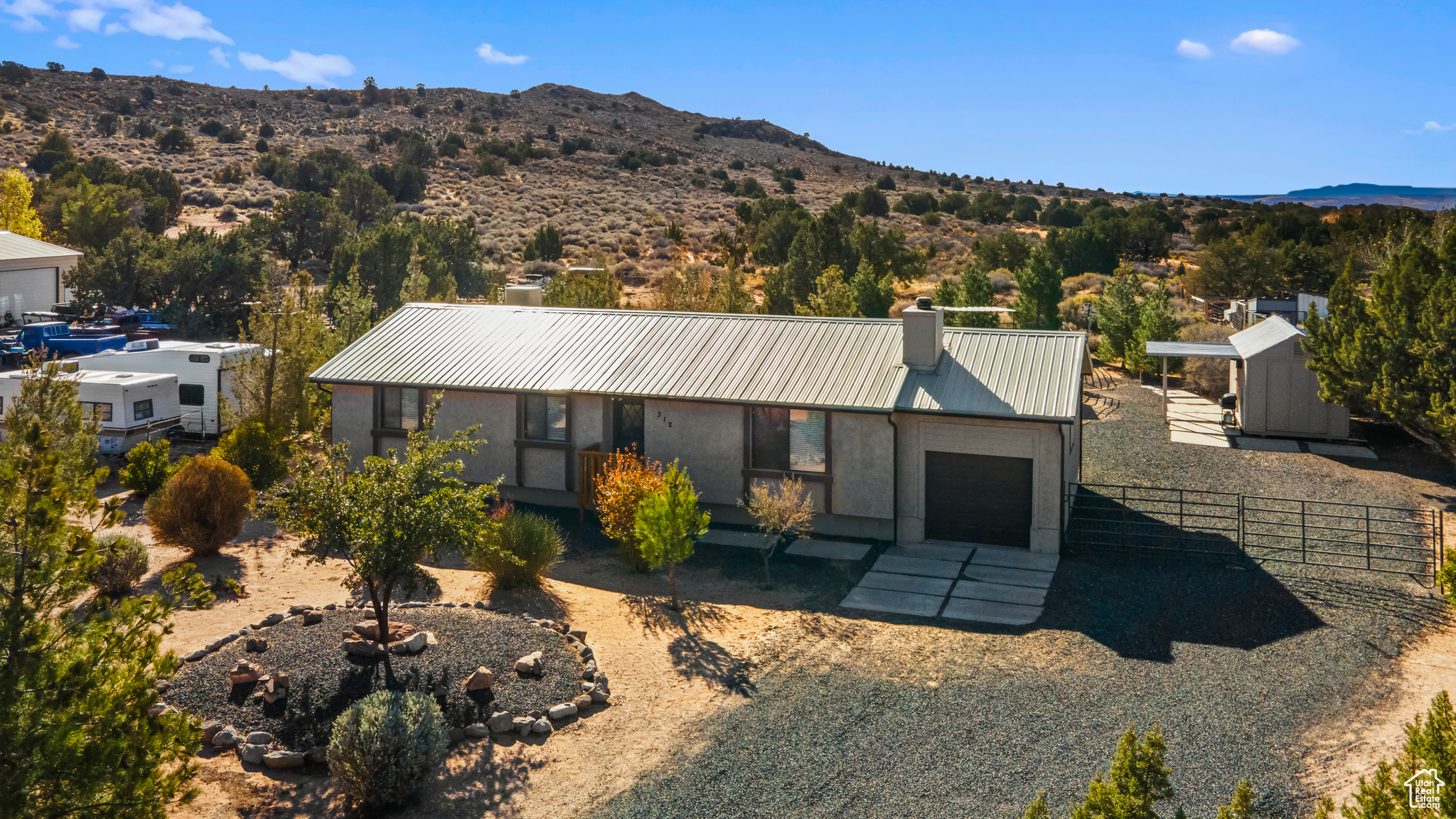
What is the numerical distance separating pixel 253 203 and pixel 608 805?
2556 inches

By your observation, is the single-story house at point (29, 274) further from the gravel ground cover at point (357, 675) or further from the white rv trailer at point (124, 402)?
the gravel ground cover at point (357, 675)

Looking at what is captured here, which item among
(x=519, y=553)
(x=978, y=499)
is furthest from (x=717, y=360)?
(x=519, y=553)

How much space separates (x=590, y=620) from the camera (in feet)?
47.6

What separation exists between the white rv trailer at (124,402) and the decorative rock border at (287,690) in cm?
1109

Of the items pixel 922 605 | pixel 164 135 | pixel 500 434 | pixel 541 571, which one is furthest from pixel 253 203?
pixel 922 605

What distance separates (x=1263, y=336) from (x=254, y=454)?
25.0 m

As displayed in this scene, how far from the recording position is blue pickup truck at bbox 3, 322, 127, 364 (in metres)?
30.7

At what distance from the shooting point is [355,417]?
20625 mm

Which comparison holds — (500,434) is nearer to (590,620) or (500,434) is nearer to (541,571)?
(541,571)

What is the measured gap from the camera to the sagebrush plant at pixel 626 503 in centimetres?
1609

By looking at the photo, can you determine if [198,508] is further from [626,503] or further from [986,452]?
[986,452]

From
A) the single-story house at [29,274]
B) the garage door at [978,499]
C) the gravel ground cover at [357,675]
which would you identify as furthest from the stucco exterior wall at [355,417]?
the single-story house at [29,274]

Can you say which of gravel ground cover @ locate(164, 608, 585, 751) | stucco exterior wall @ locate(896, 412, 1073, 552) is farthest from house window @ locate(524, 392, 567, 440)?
stucco exterior wall @ locate(896, 412, 1073, 552)

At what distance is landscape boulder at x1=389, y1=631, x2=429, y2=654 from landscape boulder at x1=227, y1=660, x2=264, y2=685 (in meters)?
1.53
